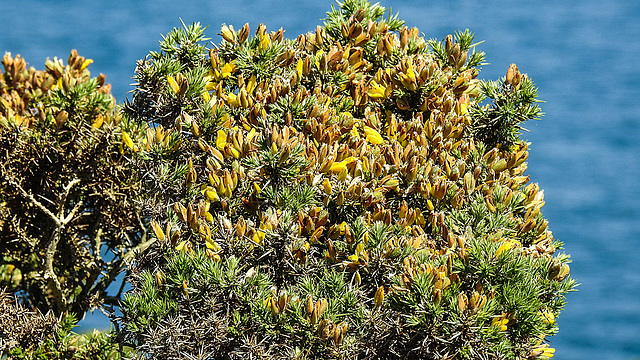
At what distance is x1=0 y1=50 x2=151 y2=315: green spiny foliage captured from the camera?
489 centimetres

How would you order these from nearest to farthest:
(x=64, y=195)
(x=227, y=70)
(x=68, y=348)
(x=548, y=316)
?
(x=548, y=316) → (x=227, y=70) → (x=68, y=348) → (x=64, y=195)

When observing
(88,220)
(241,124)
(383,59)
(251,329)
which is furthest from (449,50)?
(88,220)

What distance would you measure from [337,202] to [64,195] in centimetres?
221

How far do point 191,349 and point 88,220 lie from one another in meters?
2.28

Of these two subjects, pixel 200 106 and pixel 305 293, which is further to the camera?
pixel 200 106

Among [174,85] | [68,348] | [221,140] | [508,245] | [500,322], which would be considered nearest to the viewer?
[500,322]

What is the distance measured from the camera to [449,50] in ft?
15.0

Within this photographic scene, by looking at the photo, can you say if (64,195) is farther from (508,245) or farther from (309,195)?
(508,245)

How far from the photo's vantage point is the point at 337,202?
146 inches

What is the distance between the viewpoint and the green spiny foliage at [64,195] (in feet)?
16.0

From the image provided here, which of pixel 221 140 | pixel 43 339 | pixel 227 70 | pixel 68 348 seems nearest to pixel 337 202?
pixel 221 140

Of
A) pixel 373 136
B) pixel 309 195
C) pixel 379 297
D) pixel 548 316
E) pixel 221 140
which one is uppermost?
pixel 373 136

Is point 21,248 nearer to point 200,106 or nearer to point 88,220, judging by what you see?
point 88,220

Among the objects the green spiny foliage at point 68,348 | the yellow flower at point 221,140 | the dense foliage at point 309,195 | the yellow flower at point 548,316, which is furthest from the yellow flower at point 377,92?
the green spiny foliage at point 68,348
